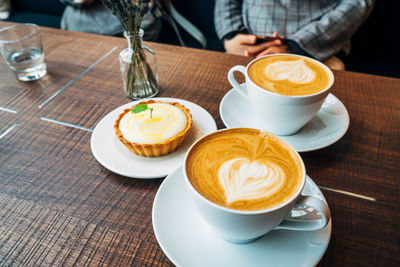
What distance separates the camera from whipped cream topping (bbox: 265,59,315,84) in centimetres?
76

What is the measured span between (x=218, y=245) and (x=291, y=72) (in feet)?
1.56

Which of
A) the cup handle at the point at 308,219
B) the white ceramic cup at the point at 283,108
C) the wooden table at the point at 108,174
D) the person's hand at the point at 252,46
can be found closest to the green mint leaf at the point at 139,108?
the wooden table at the point at 108,174

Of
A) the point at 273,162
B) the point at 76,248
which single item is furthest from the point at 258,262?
the point at 76,248

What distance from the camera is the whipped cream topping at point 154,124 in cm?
69

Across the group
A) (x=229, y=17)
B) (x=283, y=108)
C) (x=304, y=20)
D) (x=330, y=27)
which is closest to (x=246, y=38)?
(x=229, y=17)

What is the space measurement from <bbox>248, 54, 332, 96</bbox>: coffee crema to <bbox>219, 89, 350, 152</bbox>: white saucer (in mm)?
98

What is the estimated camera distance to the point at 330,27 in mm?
1460

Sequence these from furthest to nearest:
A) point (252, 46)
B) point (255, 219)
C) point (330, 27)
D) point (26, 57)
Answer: point (252, 46) → point (330, 27) → point (26, 57) → point (255, 219)

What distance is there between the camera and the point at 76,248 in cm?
54

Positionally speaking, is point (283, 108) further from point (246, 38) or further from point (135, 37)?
point (246, 38)

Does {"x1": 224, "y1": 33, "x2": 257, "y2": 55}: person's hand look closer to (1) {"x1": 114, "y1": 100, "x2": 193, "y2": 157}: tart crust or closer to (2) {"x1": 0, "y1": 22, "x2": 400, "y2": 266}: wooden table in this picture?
(2) {"x1": 0, "y1": 22, "x2": 400, "y2": 266}: wooden table

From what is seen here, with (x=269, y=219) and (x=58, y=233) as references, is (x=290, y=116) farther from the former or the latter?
(x=58, y=233)

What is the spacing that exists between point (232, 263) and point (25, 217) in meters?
0.40

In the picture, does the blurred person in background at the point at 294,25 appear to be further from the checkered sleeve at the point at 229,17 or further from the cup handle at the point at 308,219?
the cup handle at the point at 308,219
